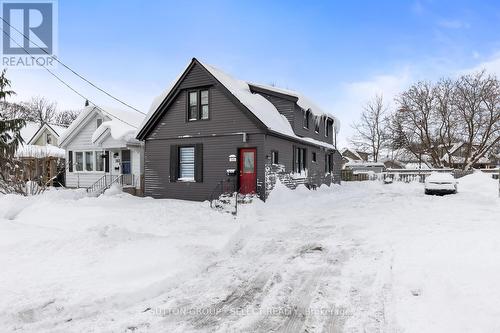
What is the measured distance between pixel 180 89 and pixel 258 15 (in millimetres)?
5580

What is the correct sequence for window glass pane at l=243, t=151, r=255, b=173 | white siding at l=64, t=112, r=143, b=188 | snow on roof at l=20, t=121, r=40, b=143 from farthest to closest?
snow on roof at l=20, t=121, r=40, b=143
white siding at l=64, t=112, r=143, b=188
window glass pane at l=243, t=151, r=255, b=173

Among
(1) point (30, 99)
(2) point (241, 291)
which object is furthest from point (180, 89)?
(1) point (30, 99)

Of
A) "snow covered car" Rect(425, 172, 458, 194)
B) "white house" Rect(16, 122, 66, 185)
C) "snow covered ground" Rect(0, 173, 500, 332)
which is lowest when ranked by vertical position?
"snow covered ground" Rect(0, 173, 500, 332)

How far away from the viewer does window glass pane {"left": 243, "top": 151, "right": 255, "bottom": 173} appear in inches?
664

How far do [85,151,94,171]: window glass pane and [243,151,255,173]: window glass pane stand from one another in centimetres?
1295

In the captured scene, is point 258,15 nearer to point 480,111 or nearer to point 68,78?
point 68,78

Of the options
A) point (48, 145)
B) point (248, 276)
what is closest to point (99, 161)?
point (48, 145)

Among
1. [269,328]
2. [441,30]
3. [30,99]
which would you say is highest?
[30,99]

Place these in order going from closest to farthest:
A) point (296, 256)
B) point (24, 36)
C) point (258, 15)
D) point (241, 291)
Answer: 1. point (241, 291)
2. point (296, 256)
3. point (24, 36)
4. point (258, 15)

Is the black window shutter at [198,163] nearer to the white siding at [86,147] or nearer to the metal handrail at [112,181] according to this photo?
the metal handrail at [112,181]

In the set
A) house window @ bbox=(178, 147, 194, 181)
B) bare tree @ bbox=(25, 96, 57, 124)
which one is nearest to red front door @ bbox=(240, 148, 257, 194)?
house window @ bbox=(178, 147, 194, 181)

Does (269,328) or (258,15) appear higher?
(258,15)

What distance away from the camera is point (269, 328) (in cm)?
426

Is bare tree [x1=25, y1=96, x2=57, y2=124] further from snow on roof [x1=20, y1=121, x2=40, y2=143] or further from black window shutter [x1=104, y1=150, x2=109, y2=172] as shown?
black window shutter [x1=104, y1=150, x2=109, y2=172]
